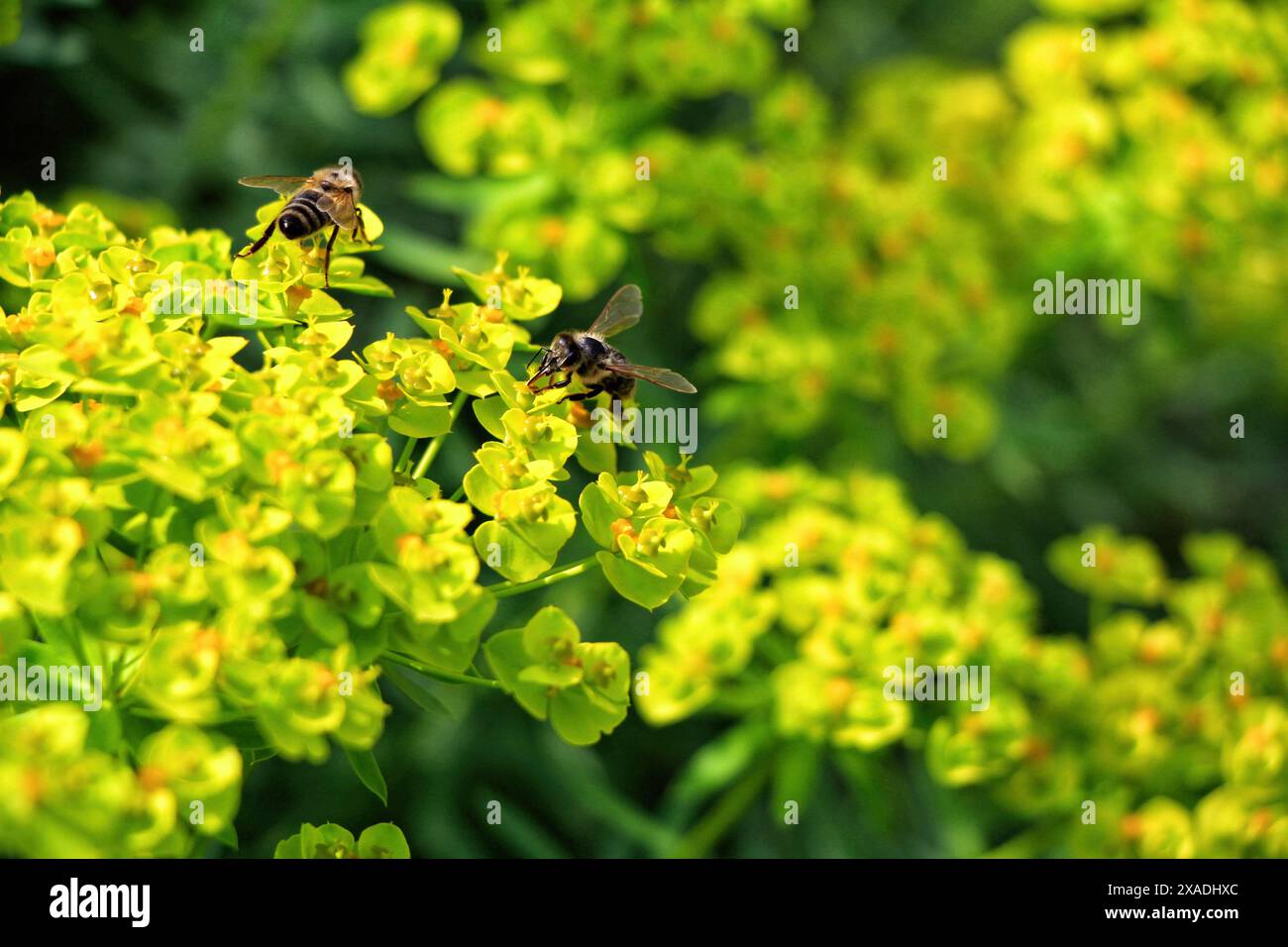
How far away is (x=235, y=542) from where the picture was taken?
1.35m

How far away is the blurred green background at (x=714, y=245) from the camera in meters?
2.75

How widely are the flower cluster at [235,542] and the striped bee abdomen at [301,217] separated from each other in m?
0.05

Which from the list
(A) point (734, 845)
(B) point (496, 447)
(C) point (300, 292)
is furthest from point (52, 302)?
(A) point (734, 845)

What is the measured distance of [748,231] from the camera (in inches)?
116

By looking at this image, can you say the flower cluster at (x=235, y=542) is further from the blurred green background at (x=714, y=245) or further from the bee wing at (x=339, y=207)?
the blurred green background at (x=714, y=245)

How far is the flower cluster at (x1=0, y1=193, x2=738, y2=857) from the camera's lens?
4.26 feet

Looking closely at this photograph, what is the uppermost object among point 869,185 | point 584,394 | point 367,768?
point 869,185

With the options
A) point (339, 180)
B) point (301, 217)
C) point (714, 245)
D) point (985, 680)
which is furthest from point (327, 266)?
point (714, 245)

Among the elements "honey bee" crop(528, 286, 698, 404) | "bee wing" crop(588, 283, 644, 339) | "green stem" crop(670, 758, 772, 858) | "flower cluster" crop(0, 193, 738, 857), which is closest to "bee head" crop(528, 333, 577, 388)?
"honey bee" crop(528, 286, 698, 404)

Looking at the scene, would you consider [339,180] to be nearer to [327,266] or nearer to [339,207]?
[339,207]

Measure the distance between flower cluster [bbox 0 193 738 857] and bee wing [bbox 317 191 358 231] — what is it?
0.39 feet

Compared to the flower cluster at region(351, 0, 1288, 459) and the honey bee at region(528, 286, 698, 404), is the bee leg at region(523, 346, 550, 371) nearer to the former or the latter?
the honey bee at region(528, 286, 698, 404)

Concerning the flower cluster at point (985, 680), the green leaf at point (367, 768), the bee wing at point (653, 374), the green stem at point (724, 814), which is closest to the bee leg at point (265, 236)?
the bee wing at point (653, 374)

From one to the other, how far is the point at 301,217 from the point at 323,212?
46 millimetres
